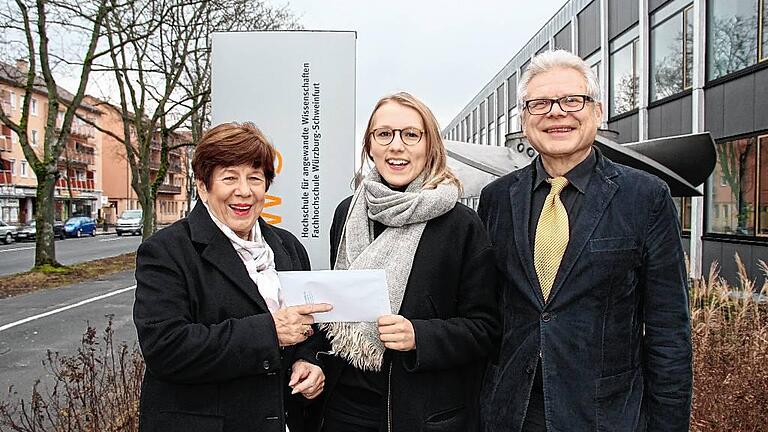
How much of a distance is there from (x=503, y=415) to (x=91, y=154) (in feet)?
240

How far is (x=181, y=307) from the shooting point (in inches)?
84.4

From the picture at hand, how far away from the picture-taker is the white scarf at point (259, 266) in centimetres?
236

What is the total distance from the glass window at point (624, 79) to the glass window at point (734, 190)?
17.4 ft

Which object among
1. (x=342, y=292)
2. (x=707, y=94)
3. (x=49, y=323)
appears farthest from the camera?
(x=707, y=94)

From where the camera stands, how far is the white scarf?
2.36m

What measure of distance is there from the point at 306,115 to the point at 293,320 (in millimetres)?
2651

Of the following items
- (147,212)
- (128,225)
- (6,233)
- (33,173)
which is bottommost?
(6,233)

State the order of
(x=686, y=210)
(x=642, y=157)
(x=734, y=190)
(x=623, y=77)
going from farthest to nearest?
(x=623, y=77), (x=686, y=210), (x=734, y=190), (x=642, y=157)

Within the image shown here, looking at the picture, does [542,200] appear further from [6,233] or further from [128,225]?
[128,225]

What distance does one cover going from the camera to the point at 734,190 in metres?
14.5

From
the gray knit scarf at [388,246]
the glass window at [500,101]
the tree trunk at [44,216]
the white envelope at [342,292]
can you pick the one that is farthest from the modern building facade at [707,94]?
the glass window at [500,101]

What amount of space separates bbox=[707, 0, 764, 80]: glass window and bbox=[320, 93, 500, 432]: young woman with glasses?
13.7 meters

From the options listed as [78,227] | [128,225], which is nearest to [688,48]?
[128,225]

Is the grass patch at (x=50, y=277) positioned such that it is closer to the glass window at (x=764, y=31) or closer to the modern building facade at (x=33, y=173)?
the glass window at (x=764, y=31)
